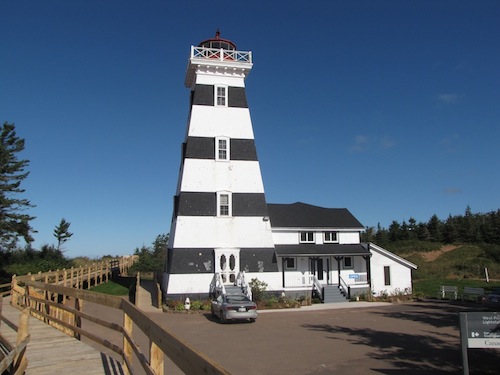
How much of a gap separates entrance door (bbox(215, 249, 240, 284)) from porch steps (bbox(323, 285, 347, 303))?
6.99m

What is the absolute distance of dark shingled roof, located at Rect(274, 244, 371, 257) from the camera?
30.7 m

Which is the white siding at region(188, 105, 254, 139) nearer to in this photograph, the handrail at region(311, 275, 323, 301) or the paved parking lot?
the handrail at region(311, 275, 323, 301)

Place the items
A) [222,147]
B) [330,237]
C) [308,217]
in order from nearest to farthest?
[222,147] < [330,237] < [308,217]

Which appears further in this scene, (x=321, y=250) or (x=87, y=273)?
(x=87, y=273)

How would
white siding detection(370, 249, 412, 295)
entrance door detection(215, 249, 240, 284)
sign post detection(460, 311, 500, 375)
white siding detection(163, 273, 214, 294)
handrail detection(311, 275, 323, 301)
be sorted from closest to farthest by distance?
1. sign post detection(460, 311, 500, 375)
2. white siding detection(163, 273, 214, 294)
3. entrance door detection(215, 249, 240, 284)
4. handrail detection(311, 275, 323, 301)
5. white siding detection(370, 249, 412, 295)

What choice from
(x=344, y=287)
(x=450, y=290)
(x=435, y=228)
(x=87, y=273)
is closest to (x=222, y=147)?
(x=344, y=287)

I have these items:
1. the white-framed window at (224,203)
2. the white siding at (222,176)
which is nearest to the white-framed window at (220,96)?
the white siding at (222,176)

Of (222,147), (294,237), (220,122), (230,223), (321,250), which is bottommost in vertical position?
(321,250)

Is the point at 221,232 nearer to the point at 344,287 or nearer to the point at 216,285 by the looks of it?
the point at 216,285

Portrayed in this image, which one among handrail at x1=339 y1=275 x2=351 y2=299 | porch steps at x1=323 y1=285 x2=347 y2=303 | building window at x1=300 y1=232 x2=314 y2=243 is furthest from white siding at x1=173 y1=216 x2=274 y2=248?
handrail at x1=339 y1=275 x2=351 y2=299

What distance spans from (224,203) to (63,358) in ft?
68.3

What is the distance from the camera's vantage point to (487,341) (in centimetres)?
959

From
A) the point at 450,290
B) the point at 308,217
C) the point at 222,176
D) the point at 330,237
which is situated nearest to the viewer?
the point at 222,176

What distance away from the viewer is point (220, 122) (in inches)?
1160
